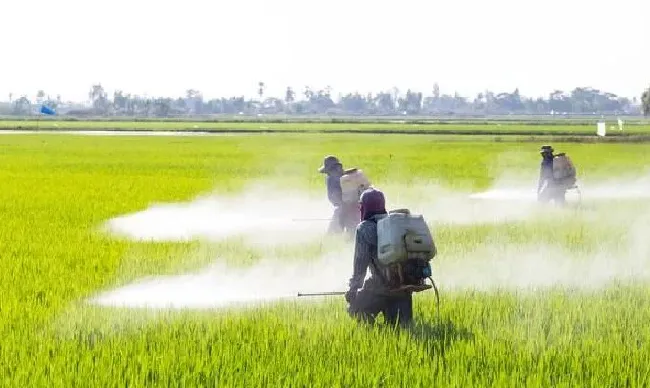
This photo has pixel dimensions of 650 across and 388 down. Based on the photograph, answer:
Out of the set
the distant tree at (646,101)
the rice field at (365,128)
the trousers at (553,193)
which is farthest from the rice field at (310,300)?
the distant tree at (646,101)

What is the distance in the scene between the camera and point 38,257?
9.98 meters

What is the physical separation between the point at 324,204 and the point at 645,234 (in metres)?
5.87

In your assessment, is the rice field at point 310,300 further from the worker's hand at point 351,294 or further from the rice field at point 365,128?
the rice field at point 365,128

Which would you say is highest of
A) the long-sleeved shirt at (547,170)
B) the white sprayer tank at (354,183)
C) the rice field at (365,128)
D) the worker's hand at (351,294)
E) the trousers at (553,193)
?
the white sprayer tank at (354,183)

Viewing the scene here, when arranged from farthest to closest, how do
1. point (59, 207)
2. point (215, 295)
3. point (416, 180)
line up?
point (416, 180)
point (59, 207)
point (215, 295)

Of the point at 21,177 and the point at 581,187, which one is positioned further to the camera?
the point at 21,177

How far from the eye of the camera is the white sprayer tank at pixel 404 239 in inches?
233

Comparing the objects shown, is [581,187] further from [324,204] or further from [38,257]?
[38,257]

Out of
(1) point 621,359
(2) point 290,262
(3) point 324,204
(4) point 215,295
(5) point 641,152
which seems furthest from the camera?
(5) point 641,152

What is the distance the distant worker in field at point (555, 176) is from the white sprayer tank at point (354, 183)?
632cm

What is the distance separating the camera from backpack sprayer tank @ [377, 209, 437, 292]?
5926mm

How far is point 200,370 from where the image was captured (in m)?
5.24

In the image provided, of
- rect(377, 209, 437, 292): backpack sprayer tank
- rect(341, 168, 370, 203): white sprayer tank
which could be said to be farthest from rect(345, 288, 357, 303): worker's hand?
rect(341, 168, 370, 203): white sprayer tank

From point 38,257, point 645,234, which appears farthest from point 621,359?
point 645,234
